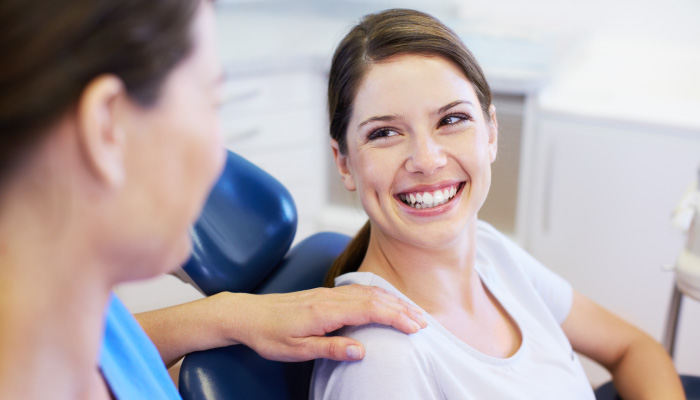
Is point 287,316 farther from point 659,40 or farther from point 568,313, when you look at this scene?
point 659,40

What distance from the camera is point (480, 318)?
116cm

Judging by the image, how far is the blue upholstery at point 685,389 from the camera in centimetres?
134

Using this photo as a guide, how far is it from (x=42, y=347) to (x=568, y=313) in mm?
1055

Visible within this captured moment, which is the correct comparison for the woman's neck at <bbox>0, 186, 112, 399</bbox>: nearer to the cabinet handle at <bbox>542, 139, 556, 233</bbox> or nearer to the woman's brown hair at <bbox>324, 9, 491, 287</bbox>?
the woman's brown hair at <bbox>324, 9, 491, 287</bbox>

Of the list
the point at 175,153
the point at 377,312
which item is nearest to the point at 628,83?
the point at 377,312

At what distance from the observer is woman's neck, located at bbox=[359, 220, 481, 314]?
1114 mm

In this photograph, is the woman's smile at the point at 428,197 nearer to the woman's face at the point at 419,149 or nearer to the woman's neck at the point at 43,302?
the woman's face at the point at 419,149

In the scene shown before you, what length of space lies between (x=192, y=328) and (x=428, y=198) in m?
0.39

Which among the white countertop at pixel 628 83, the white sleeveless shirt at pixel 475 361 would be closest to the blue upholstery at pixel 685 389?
the white sleeveless shirt at pixel 475 361

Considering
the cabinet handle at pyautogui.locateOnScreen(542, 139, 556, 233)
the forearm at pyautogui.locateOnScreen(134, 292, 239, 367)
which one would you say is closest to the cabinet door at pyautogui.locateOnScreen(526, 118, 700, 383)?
the cabinet handle at pyautogui.locateOnScreen(542, 139, 556, 233)

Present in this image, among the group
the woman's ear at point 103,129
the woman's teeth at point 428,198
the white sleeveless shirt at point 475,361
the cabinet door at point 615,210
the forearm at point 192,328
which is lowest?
the cabinet door at point 615,210

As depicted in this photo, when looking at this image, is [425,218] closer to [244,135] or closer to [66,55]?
[66,55]

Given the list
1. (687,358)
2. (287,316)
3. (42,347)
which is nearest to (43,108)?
(42,347)

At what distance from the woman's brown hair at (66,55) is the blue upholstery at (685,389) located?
1151mm
